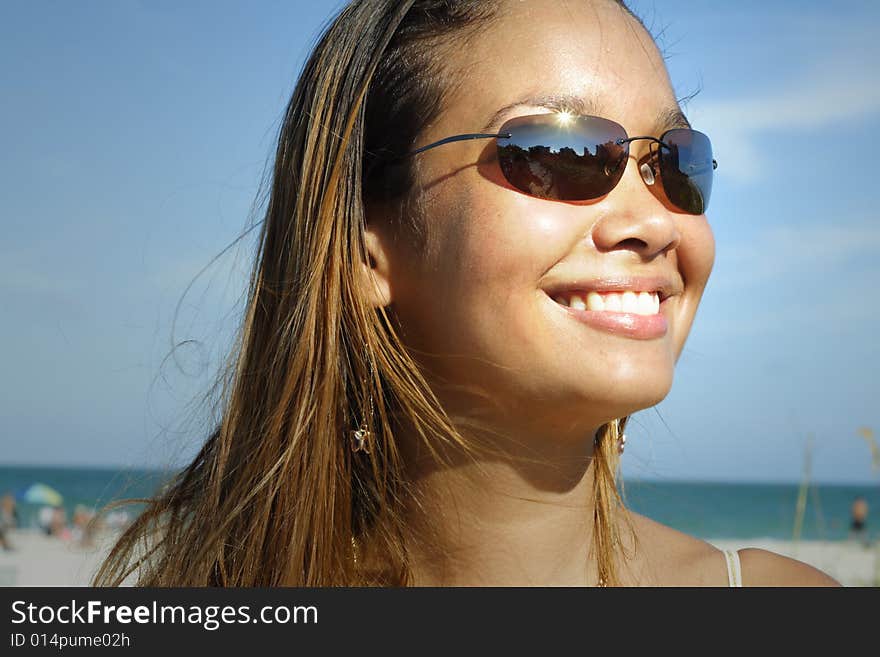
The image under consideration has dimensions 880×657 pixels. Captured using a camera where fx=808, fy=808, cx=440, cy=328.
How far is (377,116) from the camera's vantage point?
8.11ft

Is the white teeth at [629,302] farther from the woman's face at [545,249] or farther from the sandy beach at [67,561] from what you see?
the sandy beach at [67,561]

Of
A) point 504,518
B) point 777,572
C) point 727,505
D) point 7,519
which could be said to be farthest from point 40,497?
point 777,572

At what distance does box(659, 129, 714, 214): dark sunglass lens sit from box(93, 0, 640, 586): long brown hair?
25.2 inches

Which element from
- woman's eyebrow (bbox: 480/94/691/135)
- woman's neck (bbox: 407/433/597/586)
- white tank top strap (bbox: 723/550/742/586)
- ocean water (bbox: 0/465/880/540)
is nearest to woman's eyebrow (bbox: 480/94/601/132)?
woman's eyebrow (bbox: 480/94/691/135)

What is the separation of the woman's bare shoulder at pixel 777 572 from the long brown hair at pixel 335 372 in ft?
1.52

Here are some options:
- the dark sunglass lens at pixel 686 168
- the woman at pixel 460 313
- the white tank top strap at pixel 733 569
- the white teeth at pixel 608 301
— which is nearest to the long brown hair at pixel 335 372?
the woman at pixel 460 313

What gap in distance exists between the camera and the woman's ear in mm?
2404

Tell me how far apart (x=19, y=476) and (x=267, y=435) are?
148ft

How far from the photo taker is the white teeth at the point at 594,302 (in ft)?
A: 6.84

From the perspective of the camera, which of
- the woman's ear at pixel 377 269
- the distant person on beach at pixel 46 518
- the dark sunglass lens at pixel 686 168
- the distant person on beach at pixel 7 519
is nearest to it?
the dark sunglass lens at pixel 686 168

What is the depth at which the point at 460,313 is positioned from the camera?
216cm
